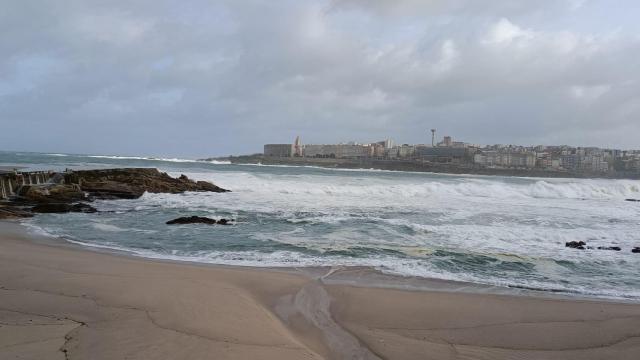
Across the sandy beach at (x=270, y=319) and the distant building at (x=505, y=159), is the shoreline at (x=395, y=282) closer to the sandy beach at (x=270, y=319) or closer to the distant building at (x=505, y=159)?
the sandy beach at (x=270, y=319)

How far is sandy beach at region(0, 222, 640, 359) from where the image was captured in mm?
4566

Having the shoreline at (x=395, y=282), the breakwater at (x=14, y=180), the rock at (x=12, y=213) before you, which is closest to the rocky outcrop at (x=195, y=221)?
the rock at (x=12, y=213)

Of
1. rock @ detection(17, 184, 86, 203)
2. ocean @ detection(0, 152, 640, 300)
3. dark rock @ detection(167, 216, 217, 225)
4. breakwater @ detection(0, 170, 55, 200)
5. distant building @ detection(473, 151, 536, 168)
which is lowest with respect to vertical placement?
ocean @ detection(0, 152, 640, 300)

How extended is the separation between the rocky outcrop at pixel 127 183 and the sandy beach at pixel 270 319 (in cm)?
1540

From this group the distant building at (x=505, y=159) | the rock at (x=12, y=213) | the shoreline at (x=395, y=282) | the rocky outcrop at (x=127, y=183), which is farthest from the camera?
the distant building at (x=505, y=159)

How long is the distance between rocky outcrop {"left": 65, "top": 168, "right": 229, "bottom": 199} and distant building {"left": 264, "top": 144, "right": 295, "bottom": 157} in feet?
335

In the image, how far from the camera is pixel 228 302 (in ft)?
20.0

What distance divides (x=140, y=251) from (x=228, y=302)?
477 cm

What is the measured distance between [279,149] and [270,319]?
130 m

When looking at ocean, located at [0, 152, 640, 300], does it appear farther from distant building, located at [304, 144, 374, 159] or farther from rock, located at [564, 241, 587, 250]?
distant building, located at [304, 144, 374, 159]

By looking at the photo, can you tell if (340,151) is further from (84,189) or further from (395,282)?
(395,282)

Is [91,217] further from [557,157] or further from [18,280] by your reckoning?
[557,157]

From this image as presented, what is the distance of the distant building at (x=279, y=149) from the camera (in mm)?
131938

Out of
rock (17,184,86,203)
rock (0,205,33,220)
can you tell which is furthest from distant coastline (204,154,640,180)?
rock (0,205,33,220)
